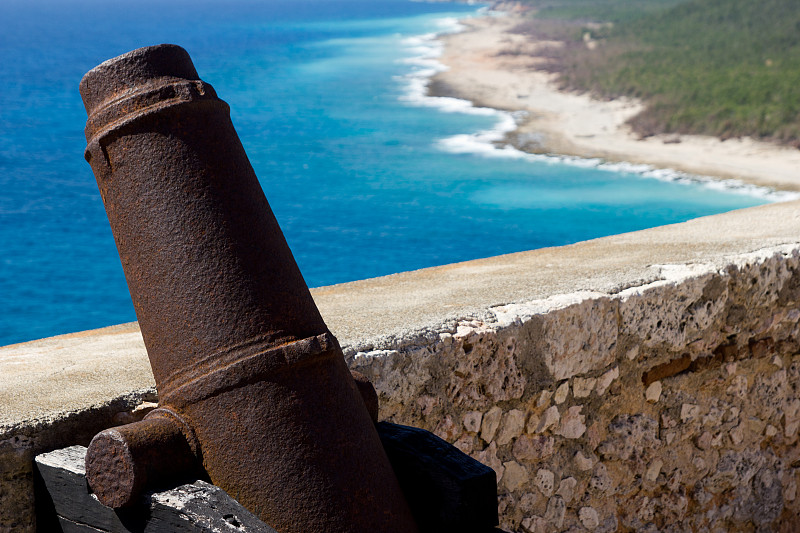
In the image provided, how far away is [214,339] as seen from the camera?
1.43 m

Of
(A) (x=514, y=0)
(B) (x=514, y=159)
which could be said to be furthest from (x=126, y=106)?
(A) (x=514, y=0)

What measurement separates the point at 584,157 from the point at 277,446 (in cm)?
1889

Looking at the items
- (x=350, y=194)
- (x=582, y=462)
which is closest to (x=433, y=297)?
(x=582, y=462)

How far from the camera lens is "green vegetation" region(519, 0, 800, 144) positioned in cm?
2144

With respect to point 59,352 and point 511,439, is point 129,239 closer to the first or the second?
point 59,352

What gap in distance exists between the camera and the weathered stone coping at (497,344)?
6.26 feet

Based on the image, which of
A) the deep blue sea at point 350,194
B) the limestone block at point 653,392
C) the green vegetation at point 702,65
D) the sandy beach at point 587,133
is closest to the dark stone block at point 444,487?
the limestone block at point 653,392

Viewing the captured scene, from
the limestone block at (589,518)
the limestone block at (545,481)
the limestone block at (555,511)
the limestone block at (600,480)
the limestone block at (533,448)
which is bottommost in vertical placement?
the limestone block at (589,518)

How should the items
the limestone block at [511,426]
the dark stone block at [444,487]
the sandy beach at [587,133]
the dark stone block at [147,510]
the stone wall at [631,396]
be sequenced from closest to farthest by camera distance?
1. the dark stone block at [147,510]
2. the dark stone block at [444,487]
3. the stone wall at [631,396]
4. the limestone block at [511,426]
5. the sandy beach at [587,133]

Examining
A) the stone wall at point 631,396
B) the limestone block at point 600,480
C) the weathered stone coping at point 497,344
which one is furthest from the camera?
the limestone block at point 600,480

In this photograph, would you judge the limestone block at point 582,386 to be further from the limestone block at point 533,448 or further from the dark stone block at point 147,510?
the dark stone block at point 147,510

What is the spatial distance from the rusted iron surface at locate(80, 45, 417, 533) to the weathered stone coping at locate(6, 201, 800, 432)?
501 mm

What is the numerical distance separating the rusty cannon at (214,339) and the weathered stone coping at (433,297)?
453 mm

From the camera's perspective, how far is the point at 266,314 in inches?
57.0
